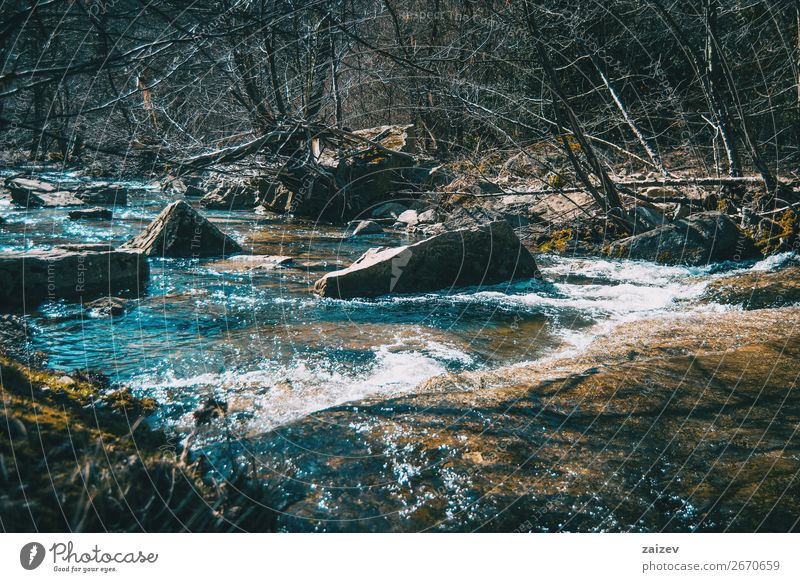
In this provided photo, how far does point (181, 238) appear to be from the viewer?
27.6 ft

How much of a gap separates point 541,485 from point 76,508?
1.80m

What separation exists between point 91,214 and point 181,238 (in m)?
5.19

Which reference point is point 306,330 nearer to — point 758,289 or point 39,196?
point 758,289

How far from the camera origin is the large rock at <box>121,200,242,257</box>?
8.33 meters

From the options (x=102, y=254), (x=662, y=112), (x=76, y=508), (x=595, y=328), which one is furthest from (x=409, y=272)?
(x=662, y=112)

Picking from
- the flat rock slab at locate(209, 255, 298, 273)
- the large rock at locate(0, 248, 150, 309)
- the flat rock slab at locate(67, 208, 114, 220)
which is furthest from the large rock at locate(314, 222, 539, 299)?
the flat rock slab at locate(67, 208, 114, 220)

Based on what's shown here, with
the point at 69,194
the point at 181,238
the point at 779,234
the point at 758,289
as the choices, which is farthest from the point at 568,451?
the point at 69,194

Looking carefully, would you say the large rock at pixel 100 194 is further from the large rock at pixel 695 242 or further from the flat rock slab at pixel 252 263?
the large rock at pixel 695 242

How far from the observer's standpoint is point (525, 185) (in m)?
10.7

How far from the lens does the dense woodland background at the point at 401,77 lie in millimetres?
3404

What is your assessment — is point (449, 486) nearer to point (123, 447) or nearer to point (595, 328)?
point (123, 447)

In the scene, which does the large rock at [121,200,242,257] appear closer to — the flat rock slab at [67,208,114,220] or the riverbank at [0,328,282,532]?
the flat rock slab at [67,208,114,220]

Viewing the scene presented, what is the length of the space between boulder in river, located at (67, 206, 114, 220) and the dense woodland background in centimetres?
169

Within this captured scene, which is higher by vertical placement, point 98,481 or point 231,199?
point 231,199
